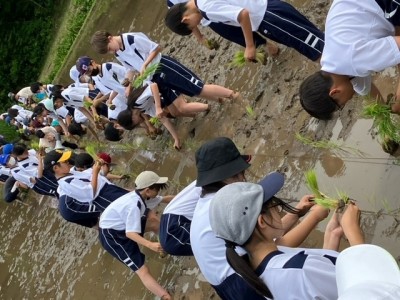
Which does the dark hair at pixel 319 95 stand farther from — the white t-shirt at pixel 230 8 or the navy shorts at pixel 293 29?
the white t-shirt at pixel 230 8

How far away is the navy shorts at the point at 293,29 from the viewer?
5070mm

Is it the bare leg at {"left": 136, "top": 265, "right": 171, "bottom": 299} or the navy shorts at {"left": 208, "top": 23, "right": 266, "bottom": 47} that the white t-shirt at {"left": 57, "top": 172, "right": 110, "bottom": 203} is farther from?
the navy shorts at {"left": 208, "top": 23, "right": 266, "bottom": 47}

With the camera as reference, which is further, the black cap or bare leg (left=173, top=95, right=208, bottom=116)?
bare leg (left=173, top=95, right=208, bottom=116)

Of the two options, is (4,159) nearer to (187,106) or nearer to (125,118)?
(125,118)

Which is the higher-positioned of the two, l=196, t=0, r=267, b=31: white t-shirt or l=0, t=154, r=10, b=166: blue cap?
l=196, t=0, r=267, b=31: white t-shirt

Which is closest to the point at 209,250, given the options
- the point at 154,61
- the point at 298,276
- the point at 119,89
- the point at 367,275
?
the point at 298,276

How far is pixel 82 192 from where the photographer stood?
21.2ft

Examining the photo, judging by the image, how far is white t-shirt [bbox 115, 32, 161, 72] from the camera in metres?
6.34

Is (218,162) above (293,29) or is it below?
below

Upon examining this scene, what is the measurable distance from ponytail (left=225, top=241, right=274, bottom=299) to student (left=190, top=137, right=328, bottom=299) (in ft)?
1.01

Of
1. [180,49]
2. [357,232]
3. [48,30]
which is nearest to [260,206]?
[357,232]

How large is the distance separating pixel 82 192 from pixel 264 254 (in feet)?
13.5

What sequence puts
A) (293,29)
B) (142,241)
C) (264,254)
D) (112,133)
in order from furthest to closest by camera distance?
(112,133), (142,241), (293,29), (264,254)

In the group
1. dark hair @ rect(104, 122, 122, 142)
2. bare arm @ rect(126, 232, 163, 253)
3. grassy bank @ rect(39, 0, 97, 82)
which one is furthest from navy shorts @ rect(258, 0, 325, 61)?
grassy bank @ rect(39, 0, 97, 82)
